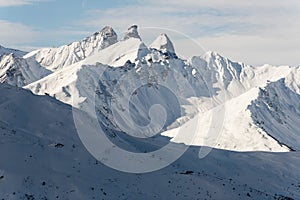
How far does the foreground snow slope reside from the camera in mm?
31891

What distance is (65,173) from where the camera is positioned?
35.3 m

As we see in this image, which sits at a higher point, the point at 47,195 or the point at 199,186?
the point at 47,195

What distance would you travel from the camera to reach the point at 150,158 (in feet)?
166

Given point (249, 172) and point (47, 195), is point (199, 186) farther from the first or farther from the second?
point (249, 172)

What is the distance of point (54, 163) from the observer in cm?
3731

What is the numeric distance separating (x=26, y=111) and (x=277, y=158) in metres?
48.0

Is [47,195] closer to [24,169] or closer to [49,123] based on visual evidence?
[24,169]

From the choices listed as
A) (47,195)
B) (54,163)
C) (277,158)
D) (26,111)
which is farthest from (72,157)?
(277,158)

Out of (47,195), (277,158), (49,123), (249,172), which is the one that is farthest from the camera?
(277,158)

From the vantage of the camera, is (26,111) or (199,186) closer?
(199,186)

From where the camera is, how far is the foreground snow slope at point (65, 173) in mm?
31891

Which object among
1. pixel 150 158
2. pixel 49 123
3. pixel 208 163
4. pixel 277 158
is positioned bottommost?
pixel 277 158

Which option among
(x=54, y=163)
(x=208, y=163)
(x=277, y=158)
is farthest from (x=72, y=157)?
(x=277, y=158)

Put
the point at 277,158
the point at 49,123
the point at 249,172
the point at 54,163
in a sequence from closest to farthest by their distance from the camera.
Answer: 1. the point at 54,163
2. the point at 49,123
3. the point at 249,172
4. the point at 277,158
